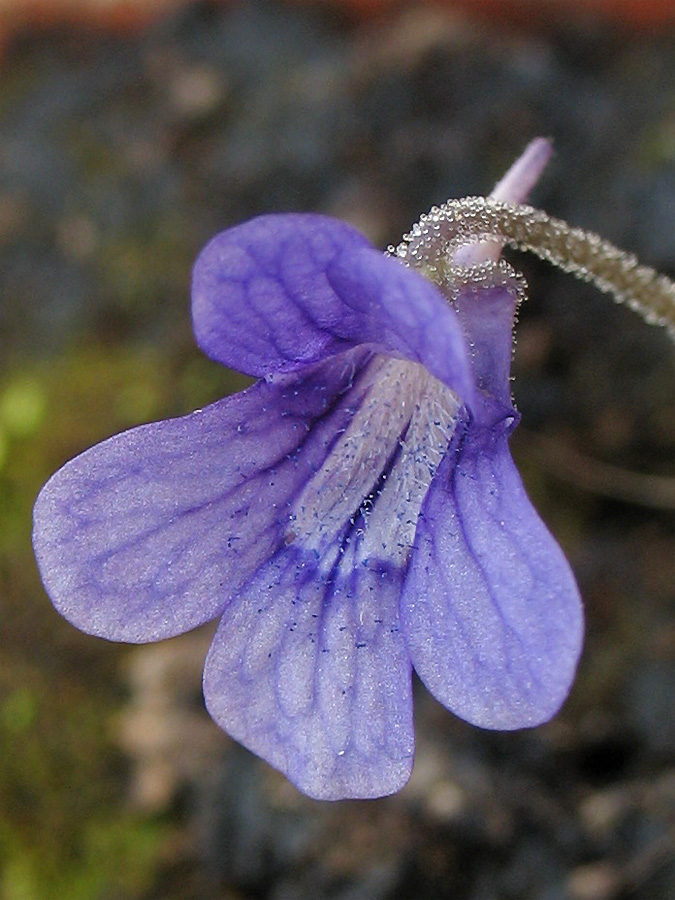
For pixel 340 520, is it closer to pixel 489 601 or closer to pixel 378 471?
pixel 378 471

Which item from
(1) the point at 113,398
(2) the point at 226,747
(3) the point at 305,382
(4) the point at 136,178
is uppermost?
(4) the point at 136,178

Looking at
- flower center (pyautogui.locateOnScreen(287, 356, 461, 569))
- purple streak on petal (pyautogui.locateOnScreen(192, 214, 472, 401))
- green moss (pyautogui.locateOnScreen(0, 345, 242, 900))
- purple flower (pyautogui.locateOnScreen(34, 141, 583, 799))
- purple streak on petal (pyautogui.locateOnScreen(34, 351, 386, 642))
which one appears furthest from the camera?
green moss (pyautogui.locateOnScreen(0, 345, 242, 900))

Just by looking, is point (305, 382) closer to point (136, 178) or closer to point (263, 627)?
point (263, 627)

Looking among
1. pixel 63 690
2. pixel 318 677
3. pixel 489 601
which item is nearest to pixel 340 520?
pixel 318 677

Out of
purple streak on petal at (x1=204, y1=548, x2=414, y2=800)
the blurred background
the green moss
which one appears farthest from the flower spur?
the green moss

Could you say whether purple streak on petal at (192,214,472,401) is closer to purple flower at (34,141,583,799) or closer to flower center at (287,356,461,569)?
purple flower at (34,141,583,799)

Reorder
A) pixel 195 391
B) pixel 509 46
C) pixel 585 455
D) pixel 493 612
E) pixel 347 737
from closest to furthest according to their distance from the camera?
pixel 493 612, pixel 347 737, pixel 585 455, pixel 195 391, pixel 509 46

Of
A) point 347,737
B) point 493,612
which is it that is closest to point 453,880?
point 347,737
